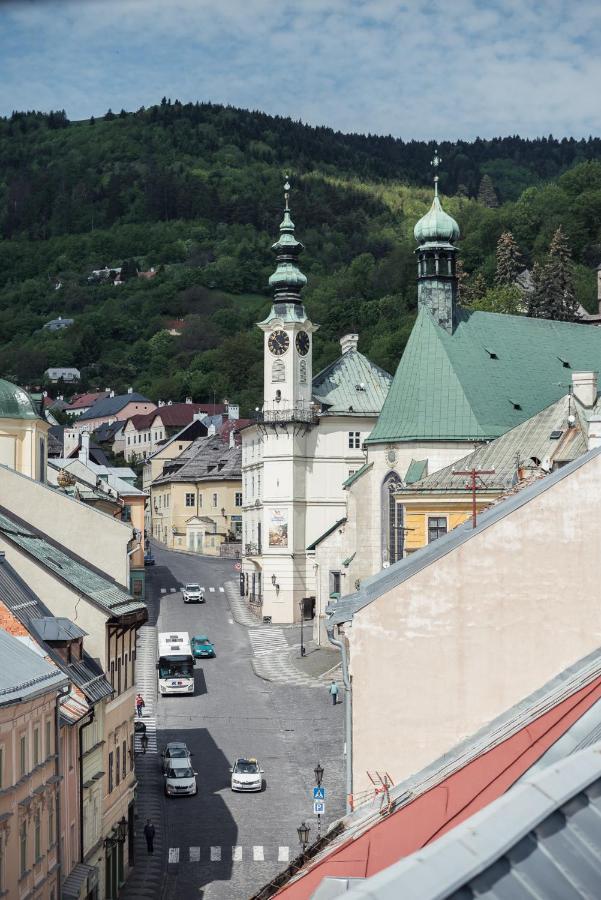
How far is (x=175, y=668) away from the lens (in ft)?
219

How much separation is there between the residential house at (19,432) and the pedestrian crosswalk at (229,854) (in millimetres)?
23267

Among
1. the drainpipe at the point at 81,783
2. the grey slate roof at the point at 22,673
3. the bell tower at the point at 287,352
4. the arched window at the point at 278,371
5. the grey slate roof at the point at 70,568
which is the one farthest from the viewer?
the arched window at the point at 278,371

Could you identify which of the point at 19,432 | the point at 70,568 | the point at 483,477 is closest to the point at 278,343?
the point at 483,477

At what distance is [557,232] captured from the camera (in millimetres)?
142625

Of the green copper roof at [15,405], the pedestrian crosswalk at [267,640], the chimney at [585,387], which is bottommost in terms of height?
the pedestrian crosswalk at [267,640]

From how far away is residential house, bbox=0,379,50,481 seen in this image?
204 ft

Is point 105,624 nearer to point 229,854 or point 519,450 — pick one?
point 229,854

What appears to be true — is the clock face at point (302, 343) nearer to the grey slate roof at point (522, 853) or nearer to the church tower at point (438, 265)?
the church tower at point (438, 265)

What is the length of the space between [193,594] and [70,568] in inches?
2131

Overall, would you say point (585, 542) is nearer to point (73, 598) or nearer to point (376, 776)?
point (376, 776)

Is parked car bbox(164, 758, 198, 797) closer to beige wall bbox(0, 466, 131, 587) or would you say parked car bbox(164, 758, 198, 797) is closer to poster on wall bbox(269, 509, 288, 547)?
beige wall bbox(0, 466, 131, 587)

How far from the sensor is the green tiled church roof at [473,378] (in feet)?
262

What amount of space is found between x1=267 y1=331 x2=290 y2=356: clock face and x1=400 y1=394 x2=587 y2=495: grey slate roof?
30.9m

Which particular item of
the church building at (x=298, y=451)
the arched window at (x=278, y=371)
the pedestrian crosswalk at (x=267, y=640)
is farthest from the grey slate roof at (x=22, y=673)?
the arched window at (x=278, y=371)
